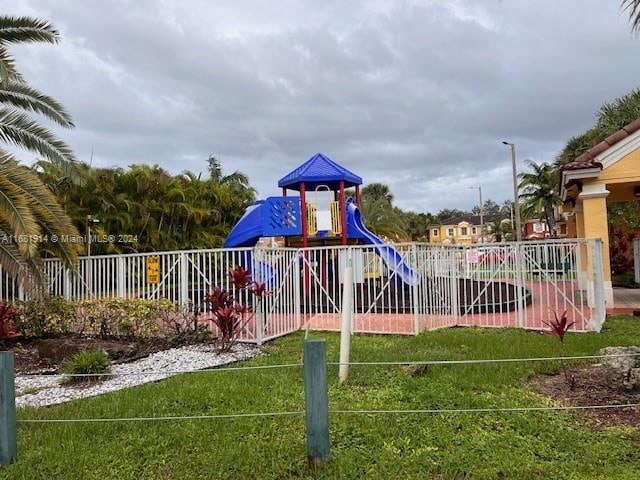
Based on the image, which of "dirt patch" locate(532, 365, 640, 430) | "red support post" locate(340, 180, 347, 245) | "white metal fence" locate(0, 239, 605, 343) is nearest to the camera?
"dirt patch" locate(532, 365, 640, 430)

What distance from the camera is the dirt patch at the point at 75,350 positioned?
8.05 meters

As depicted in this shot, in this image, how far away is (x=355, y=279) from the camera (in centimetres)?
1055

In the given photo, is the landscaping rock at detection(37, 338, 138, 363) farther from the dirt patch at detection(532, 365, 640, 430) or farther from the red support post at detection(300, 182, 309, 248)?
the red support post at detection(300, 182, 309, 248)

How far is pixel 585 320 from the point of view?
951 centimetres

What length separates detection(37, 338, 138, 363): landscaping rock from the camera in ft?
26.8

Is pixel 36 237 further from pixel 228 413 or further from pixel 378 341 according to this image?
pixel 378 341

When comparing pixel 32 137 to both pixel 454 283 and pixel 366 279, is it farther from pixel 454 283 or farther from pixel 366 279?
pixel 454 283

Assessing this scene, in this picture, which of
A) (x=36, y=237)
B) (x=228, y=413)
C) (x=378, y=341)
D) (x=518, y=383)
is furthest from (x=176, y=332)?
(x=518, y=383)

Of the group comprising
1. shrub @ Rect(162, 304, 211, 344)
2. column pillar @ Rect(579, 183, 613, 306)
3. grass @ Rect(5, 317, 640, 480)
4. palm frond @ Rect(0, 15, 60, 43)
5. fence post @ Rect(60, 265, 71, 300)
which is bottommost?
grass @ Rect(5, 317, 640, 480)

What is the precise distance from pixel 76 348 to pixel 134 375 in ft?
6.59

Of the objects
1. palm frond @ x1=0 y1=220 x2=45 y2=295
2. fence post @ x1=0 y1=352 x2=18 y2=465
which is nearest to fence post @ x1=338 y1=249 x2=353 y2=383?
fence post @ x1=0 y1=352 x2=18 y2=465

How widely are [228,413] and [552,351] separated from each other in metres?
4.82

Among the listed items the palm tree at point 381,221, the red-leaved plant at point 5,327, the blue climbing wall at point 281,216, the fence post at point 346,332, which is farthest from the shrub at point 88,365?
the palm tree at point 381,221

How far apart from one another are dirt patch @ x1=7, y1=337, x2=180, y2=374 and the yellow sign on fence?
1336 millimetres
